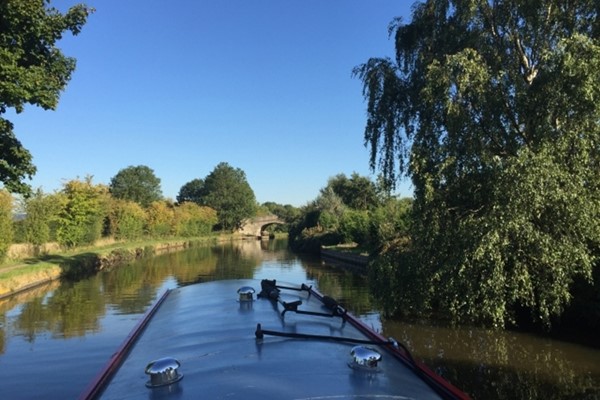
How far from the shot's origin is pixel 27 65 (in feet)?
53.1

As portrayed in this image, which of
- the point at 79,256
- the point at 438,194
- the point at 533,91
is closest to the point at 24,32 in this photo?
the point at 438,194

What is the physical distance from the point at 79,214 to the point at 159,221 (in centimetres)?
2954

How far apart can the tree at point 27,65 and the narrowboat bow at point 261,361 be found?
11381 millimetres

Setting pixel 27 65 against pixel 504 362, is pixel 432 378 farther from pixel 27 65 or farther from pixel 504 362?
pixel 27 65

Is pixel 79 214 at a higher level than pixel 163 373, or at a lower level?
higher

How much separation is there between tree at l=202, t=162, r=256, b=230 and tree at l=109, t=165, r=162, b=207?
11.4 metres

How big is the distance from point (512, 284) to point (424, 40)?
7.48 m

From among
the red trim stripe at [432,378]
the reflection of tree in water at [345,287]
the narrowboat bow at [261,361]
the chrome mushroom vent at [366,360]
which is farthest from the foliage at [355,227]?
the chrome mushroom vent at [366,360]

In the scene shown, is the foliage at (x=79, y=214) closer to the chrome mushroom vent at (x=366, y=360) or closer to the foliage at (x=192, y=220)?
the foliage at (x=192, y=220)

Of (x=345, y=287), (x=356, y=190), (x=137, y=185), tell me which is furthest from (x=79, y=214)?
(x=137, y=185)

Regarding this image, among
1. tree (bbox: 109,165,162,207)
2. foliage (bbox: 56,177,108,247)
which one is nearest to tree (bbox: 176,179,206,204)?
tree (bbox: 109,165,162,207)

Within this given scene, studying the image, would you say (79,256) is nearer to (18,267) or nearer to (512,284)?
(18,267)

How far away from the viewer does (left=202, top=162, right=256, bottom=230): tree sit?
9856 cm

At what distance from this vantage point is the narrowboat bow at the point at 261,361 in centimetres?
299
